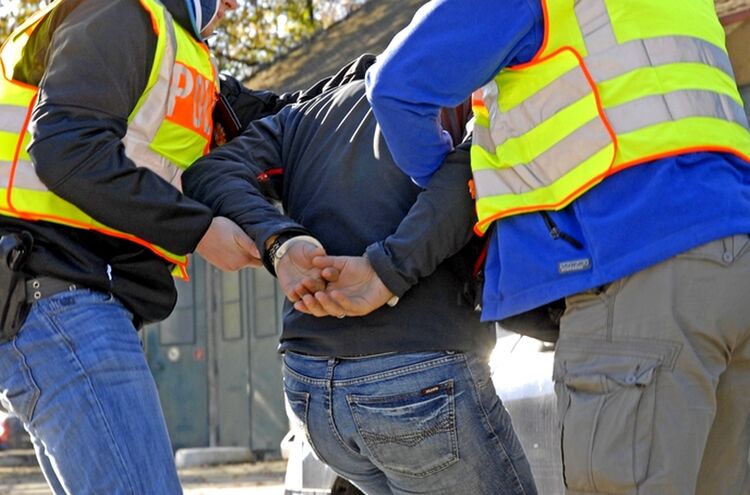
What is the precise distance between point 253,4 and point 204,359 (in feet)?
25.0

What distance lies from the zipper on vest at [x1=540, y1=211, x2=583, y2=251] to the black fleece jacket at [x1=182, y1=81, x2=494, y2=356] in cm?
28

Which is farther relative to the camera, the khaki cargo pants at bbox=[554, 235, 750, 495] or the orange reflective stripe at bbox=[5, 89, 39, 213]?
the orange reflective stripe at bbox=[5, 89, 39, 213]

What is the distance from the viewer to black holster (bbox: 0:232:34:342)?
2869 mm

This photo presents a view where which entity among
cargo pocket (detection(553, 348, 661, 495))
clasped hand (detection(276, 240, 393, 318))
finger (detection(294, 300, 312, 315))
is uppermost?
clasped hand (detection(276, 240, 393, 318))

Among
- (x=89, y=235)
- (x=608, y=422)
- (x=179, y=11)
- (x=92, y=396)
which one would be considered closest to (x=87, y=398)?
(x=92, y=396)

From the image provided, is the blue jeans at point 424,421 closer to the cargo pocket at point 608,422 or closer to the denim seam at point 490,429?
the denim seam at point 490,429

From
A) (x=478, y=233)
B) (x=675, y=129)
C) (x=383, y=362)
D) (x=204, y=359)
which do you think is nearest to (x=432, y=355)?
(x=383, y=362)

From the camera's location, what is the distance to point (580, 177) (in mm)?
2498

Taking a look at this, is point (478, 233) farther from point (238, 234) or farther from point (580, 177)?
point (238, 234)

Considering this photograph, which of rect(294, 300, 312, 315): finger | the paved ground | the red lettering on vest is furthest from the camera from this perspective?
the paved ground

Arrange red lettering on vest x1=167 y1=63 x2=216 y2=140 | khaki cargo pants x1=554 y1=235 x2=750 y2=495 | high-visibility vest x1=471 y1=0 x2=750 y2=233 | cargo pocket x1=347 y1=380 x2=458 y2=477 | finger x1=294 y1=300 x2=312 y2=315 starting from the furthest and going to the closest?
red lettering on vest x1=167 y1=63 x2=216 y2=140 → finger x1=294 y1=300 x2=312 y2=315 → cargo pocket x1=347 y1=380 x2=458 y2=477 → high-visibility vest x1=471 y1=0 x2=750 y2=233 → khaki cargo pants x1=554 y1=235 x2=750 y2=495

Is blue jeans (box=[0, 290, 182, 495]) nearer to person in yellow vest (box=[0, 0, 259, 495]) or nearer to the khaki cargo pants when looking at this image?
person in yellow vest (box=[0, 0, 259, 495])

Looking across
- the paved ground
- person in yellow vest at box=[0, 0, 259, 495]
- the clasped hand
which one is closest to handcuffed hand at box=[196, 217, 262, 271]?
person in yellow vest at box=[0, 0, 259, 495]

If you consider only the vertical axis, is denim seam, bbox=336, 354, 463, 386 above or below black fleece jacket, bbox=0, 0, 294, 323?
below
